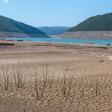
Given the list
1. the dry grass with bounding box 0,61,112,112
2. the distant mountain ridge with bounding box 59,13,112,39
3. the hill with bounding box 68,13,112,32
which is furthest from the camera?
the hill with bounding box 68,13,112,32

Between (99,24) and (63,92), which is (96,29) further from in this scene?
(63,92)

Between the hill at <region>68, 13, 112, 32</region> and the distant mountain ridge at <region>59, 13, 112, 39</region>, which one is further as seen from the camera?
the hill at <region>68, 13, 112, 32</region>

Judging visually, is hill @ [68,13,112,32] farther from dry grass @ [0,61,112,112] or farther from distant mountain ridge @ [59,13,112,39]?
dry grass @ [0,61,112,112]

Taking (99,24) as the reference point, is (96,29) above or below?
below

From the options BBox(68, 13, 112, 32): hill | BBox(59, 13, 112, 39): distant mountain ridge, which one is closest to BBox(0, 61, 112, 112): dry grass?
BBox(59, 13, 112, 39): distant mountain ridge

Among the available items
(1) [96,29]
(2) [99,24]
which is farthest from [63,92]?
(2) [99,24]

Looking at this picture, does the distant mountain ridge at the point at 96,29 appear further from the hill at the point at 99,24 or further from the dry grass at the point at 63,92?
the dry grass at the point at 63,92

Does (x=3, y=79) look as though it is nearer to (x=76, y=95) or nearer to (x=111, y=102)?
(x=76, y=95)

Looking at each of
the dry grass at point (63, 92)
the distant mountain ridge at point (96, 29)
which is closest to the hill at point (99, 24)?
the distant mountain ridge at point (96, 29)

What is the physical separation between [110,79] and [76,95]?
11.3 ft

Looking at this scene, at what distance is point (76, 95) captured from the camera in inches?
484

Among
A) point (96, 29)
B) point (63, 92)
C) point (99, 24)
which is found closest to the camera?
point (63, 92)

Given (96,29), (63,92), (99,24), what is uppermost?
(99,24)

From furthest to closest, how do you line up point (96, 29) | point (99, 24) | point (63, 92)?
1. point (99, 24)
2. point (96, 29)
3. point (63, 92)
